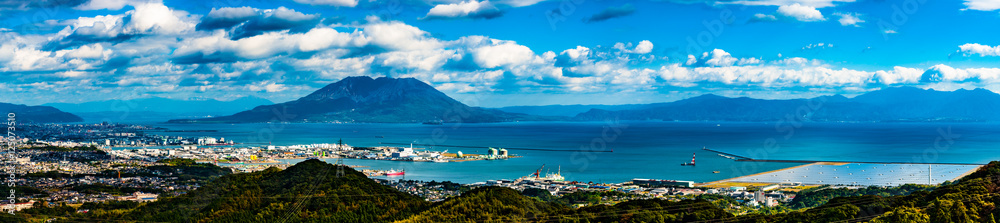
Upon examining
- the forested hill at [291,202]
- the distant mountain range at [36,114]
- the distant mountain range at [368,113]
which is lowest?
the forested hill at [291,202]

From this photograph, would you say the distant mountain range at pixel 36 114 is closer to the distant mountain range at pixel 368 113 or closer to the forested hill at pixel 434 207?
the distant mountain range at pixel 368 113

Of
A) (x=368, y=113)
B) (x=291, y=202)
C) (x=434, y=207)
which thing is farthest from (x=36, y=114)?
(x=434, y=207)

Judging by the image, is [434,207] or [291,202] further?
[291,202]

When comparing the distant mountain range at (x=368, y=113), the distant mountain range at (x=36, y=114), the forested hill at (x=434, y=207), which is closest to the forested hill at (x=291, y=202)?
the forested hill at (x=434, y=207)

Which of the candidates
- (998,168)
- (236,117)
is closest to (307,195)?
(998,168)

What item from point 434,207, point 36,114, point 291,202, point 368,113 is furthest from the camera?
point 368,113

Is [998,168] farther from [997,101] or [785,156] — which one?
[997,101]

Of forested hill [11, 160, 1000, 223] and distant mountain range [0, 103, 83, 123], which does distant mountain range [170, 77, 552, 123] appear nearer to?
distant mountain range [0, 103, 83, 123]

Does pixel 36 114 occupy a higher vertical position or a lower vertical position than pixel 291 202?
higher

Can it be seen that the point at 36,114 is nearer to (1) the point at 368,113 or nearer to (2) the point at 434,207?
(1) the point at 368,113

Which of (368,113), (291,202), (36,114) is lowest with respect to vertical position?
(291,202)
